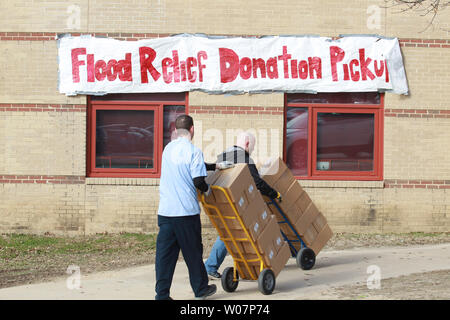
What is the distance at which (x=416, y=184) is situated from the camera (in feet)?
44.5

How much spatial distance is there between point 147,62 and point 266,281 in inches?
273

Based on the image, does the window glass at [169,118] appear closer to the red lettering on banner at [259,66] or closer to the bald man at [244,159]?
the red lettering on banner at [259,66]

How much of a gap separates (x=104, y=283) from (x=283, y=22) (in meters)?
7.08

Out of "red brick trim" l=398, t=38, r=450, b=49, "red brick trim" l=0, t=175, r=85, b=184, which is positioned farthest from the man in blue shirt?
"red brick trim" l=398, t=38, r=450, b=49

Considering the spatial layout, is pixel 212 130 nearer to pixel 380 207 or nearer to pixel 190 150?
pixel 380 207

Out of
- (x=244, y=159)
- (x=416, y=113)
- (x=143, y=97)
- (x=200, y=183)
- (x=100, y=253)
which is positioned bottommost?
(x=100, y=253)

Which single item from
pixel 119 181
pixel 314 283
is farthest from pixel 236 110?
pixel 314 283

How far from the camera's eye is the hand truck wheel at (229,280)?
793 cm

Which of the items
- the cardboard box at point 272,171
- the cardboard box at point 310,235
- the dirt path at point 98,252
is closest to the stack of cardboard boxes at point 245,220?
the cardboard box at point 272,171

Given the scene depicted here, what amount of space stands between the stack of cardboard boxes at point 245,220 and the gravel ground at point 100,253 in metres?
0.90

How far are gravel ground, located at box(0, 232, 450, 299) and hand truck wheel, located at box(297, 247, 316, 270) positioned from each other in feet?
4.07

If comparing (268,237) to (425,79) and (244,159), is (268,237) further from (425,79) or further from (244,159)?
(425,79)

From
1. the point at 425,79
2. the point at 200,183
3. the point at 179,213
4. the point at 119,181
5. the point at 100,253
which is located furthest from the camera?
the point at 425,79

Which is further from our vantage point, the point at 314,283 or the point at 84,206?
the point at 84,206
